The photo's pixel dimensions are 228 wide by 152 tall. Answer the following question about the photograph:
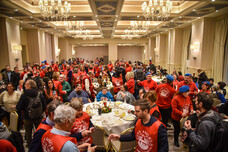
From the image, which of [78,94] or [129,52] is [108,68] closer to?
[78,94]

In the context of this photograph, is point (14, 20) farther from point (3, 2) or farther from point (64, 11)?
point (64, 11)

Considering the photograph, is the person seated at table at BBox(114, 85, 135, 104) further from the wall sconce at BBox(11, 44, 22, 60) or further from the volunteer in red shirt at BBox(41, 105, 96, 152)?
the wall sconce at BBox(11, 44, 22, 60)

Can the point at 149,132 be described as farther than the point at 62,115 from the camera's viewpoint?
Yes

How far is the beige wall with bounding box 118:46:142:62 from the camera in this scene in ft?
95.4

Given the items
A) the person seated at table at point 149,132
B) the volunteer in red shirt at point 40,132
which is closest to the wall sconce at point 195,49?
the person seated at table at point 149,132

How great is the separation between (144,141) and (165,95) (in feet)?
8.37

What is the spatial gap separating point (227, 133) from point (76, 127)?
192cm

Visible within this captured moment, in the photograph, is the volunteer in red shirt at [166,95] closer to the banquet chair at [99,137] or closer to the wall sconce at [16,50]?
the banquet chair at [99,137]

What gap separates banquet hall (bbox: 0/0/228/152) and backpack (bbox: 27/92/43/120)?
0.56 feet

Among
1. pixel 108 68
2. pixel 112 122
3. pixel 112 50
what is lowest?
pixel 112 122

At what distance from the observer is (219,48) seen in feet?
29.8

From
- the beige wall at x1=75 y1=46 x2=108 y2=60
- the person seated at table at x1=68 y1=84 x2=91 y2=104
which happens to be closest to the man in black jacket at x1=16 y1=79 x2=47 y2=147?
the person seated at table at x1=68 y1=84 x2=91 y2=104

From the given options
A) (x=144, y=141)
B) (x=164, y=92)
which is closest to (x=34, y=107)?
(x=144, y=141)

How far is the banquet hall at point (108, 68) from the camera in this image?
3.49m
